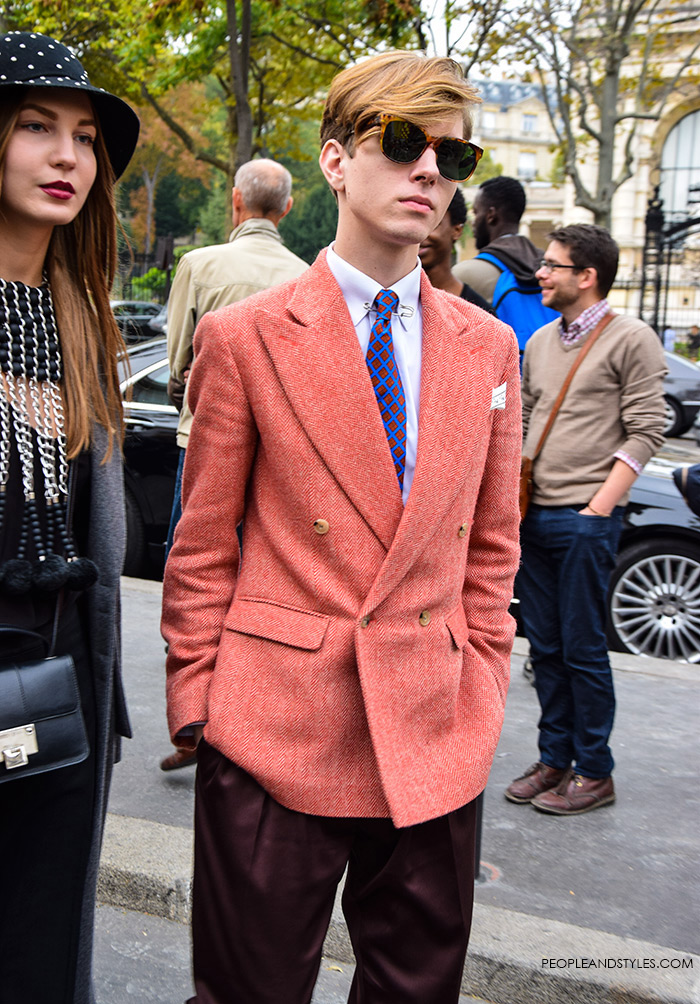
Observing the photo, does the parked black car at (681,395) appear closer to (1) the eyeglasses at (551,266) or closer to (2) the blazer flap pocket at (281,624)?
(1) the eyeglasses at (551,266)

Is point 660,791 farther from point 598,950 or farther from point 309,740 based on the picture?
point 309,740

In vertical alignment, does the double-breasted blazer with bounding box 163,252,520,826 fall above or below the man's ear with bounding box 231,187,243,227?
below

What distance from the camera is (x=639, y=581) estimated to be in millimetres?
5742

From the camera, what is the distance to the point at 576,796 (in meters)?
3.87

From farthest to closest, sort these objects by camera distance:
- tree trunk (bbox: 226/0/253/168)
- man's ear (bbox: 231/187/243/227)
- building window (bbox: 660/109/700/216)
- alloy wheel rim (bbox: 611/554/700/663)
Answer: building window (bbox: 660/109/700/216) → tree trunk (bbox: 226/0/253/168) → alloy wheel rim (bbox: 611/554/700/663) → man's ear (bbox: 231/187/243/227)

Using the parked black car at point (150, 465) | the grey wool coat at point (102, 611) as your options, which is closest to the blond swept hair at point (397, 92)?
the grey wool coat at point (102, 611)

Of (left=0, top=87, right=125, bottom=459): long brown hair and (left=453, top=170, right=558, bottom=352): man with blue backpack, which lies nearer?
(left=0, top=87, right=125, bottom=459): long brown hair

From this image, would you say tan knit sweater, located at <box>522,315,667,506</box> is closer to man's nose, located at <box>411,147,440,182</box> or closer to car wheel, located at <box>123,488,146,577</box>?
man's nose, located at <box>411,147,440,182</box>

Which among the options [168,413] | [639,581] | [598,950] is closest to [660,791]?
[598,950]

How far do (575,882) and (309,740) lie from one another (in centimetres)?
194

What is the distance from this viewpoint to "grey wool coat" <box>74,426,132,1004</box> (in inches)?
77.1

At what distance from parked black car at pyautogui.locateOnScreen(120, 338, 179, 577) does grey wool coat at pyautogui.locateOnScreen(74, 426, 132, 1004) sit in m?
4.61

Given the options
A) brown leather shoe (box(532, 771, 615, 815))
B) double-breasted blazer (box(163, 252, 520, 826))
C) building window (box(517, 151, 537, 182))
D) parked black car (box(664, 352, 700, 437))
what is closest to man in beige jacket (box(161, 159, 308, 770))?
brown leather shoe (box(532, 771, 615, 815))

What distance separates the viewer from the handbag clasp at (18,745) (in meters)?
1.70
